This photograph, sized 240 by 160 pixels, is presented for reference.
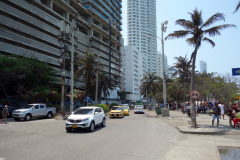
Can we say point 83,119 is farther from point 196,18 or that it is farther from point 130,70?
point 130,70

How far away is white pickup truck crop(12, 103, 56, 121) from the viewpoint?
19.6 metres

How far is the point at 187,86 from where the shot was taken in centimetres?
4272

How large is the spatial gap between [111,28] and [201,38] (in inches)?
2604

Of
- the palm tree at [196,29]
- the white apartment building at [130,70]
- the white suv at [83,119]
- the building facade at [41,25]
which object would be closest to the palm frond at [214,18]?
the palm tree at [196,29]

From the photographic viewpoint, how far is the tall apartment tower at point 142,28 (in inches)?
5192

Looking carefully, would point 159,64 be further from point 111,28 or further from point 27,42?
point 27,42

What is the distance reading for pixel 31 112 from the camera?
20.7 meters

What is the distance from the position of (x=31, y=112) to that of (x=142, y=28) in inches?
4780

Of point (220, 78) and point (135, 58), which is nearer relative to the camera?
point (220, 78)

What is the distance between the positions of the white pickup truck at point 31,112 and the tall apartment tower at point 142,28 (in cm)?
10517

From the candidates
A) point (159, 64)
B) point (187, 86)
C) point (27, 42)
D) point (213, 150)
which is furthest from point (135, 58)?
point (213, 150)

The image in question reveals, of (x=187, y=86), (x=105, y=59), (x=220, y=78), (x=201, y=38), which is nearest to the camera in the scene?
(x=201, y=38)

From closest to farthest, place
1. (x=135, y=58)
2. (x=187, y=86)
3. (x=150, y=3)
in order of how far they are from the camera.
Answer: (x=187, y=86) → (x=135, y=58) → (x=150, y=3)

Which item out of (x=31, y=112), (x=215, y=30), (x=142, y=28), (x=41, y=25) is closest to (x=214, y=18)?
(x=215, y=30)
